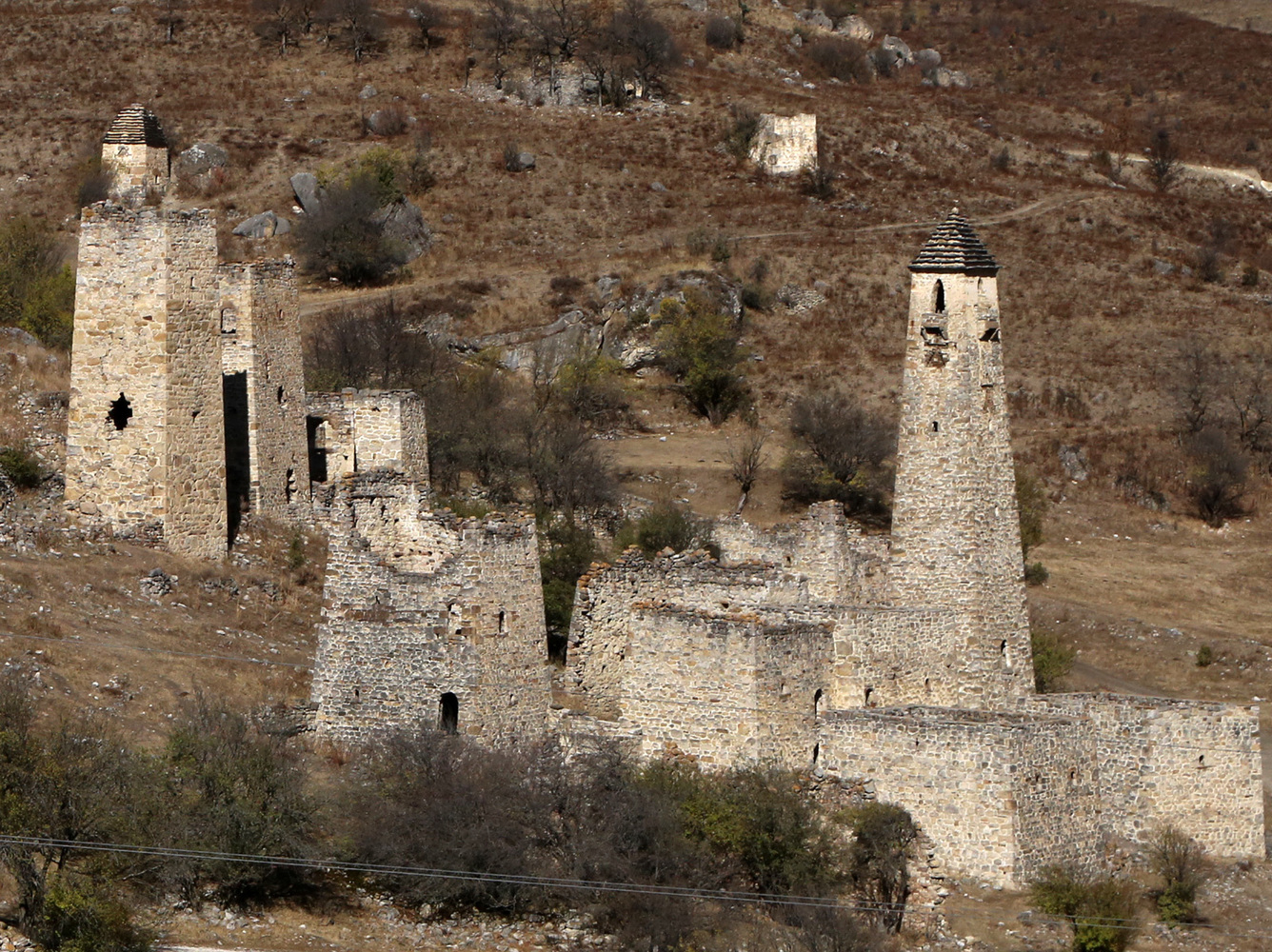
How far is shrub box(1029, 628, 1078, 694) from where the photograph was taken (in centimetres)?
3606

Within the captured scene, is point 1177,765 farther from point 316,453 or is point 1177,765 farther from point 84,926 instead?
point 316,453

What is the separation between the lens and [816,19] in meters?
113

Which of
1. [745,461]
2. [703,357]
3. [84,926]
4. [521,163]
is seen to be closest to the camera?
[84,926]

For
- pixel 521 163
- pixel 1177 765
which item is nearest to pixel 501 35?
pixel 521 163

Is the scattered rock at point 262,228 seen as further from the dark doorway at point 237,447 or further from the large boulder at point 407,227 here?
the dark doorway at point 237,447

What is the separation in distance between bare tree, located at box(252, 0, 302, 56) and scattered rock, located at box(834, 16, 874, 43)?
31.8 metres

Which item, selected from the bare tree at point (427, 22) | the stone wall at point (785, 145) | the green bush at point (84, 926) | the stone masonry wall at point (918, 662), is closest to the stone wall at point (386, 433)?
the stone masonry wall at point (918, 662)

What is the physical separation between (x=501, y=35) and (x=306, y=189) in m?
21.7

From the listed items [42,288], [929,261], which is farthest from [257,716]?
[42,288]

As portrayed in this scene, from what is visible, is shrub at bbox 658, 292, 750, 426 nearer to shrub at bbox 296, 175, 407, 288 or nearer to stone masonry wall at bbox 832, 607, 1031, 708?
shrub at bbox 296, 175, 407, 288

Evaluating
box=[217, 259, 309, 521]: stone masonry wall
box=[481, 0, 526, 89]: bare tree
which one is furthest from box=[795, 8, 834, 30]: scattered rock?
box=[217, 259, 309, 521]: stone masonry wall

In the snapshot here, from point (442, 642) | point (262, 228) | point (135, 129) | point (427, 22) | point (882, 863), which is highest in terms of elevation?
point (427, 22)

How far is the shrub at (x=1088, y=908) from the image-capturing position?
26.6 m

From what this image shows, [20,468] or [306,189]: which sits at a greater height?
[306,189]
